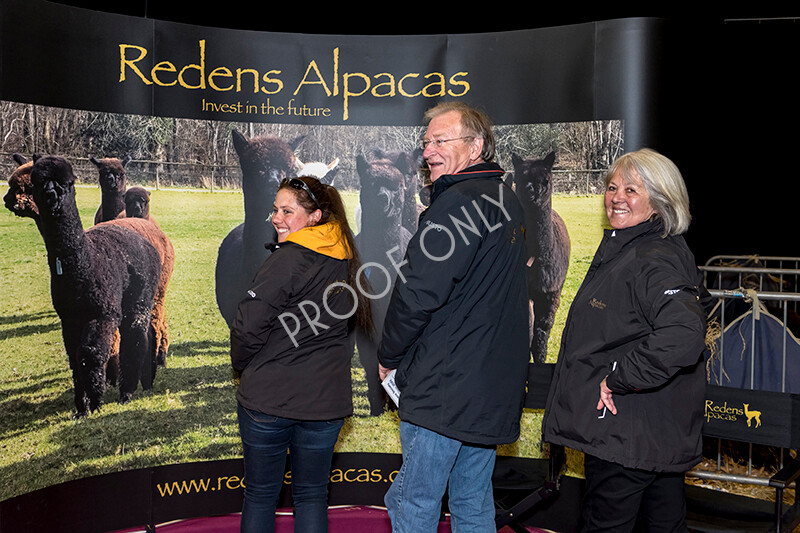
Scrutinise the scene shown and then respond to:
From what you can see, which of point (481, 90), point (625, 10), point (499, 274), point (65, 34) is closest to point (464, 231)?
point (499, 274)

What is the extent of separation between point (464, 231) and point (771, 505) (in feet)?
6.27

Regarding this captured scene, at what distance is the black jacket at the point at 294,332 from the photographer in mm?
2301

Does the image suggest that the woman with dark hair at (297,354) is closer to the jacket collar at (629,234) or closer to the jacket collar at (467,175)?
the jacket collar at (467,175)

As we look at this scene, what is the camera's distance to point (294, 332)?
92.9 inches

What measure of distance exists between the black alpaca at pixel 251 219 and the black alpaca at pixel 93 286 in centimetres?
34

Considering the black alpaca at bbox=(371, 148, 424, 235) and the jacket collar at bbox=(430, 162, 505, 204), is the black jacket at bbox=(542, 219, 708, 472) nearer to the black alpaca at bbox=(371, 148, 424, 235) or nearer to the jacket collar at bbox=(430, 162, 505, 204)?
the jacket collar at bbox=(430, 162, 505, 204)

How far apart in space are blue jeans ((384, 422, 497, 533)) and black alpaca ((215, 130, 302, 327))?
5.46ft

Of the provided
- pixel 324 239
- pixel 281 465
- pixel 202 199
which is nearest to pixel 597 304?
pixel 324 239

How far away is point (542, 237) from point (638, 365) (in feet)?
4.87

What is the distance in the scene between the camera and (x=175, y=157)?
10.8ft

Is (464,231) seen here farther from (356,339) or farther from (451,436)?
(356,339)

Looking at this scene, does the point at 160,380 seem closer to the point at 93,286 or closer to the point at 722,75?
the point at 93,286

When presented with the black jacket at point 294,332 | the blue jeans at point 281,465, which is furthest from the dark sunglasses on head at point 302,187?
the blue jeans at point 281,465

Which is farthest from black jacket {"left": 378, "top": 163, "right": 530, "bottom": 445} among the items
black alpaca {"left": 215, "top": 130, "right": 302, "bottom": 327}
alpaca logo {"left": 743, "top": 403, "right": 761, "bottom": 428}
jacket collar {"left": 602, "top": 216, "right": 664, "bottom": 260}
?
black alpaca {"left": 215, "top": 130, "right": 302, "bottom": 327}
